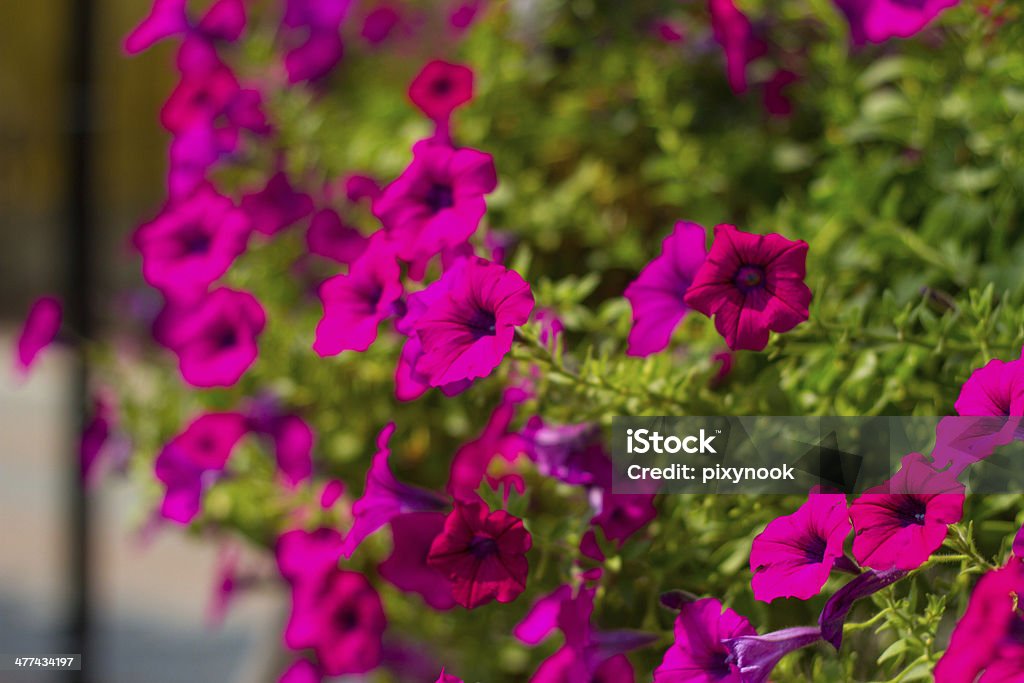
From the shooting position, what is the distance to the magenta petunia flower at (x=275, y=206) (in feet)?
2.97

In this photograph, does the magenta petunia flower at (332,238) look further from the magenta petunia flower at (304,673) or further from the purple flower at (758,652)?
the purple flower at (758,652)

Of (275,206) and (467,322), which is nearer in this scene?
(467,322)

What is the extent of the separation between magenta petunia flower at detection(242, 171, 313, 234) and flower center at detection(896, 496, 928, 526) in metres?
0.61

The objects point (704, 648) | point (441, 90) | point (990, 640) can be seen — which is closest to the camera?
point (990, 640)

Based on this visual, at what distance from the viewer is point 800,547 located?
0.49 meters

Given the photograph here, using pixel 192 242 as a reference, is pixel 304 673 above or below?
below

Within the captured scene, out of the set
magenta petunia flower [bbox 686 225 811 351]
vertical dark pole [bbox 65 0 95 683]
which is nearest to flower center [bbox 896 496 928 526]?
magenta petunia flower [bbox 686 225 811 351]

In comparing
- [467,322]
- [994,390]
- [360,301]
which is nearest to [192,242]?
[360,301]

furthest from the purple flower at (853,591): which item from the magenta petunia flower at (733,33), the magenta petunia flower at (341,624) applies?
the magenta petunia flower at (733,33)

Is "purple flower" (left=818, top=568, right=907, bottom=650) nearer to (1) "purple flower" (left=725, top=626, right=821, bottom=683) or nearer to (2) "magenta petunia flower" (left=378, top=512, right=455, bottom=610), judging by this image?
(1) "purple flower" (left=725, top=626, right=821, bottom=683)

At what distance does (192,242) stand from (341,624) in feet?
1.22

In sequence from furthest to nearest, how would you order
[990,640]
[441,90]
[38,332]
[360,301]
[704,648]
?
[38,332] → [441,90] → [360,301] → [704,648] → [990,640]

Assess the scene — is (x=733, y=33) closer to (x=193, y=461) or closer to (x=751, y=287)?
(x=751, y=287)

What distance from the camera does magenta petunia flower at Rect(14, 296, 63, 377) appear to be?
3.24 feet
